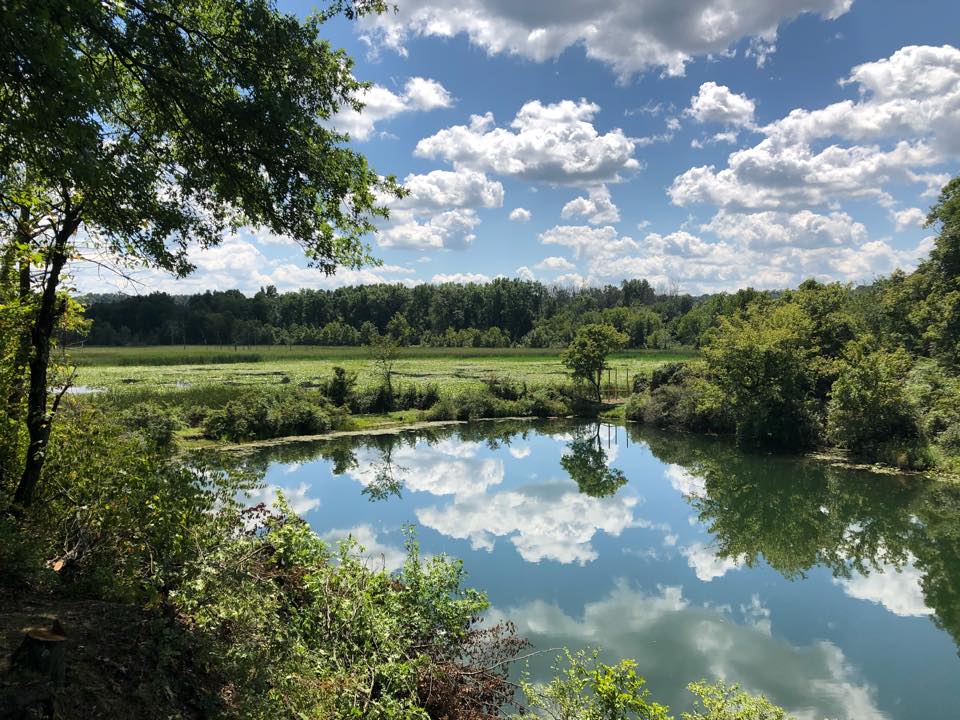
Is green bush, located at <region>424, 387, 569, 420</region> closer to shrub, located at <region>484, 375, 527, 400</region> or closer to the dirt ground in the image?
shrub, located at <region>484, 375, 527, 400</region>

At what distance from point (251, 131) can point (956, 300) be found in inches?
1313

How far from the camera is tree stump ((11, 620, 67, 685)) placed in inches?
153

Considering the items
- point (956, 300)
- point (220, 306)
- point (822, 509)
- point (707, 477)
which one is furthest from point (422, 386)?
point (220, 306)

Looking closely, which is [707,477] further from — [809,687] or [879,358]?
[809,687]

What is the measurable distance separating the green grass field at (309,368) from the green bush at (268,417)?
8510 millimetres

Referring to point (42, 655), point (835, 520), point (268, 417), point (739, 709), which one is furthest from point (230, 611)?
point (268, 417)

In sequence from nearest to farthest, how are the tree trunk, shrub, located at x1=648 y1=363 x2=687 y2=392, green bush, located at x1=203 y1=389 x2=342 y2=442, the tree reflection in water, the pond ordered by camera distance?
1. the tree trunk
2. the pond
3. the tree reflection in water
4. green bush, located at x1=203 y1=389 x2=342 y2=442
5. shrub, located at x1=648 y1=363 x2=687 y2=392

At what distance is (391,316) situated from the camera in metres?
113

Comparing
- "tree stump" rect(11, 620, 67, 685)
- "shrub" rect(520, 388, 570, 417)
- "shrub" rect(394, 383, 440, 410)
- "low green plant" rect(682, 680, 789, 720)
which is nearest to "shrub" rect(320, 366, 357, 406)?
"shrub" rect(394, 383, 440, 410)

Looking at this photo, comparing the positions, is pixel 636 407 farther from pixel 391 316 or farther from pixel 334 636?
pixel 391 316

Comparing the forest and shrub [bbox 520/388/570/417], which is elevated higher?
the forest

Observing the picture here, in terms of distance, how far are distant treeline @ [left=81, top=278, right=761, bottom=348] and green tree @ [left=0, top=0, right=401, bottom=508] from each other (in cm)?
6902

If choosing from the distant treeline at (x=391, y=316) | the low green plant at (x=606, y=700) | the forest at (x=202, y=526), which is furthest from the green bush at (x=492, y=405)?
the distant treeline at (x=391, y=316)

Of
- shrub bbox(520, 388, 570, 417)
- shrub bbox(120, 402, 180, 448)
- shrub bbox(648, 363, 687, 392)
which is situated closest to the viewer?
shrub bbox(120, 402, 180, 448)
